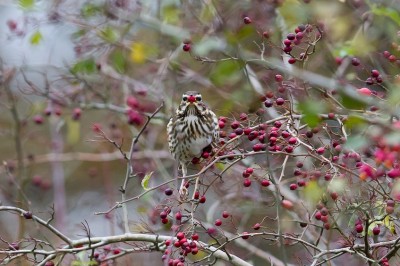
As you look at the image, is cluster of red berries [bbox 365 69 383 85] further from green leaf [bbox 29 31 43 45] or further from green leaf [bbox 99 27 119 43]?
green leaf [bbox 29 31 43 45]

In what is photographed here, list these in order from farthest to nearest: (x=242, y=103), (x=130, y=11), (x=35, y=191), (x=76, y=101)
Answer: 1. (x=35, y=191)
2. (x=76, y=101)
3. (x=130, y=11)
4. (x=242, y=103)

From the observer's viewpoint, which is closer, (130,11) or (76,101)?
(130,11)

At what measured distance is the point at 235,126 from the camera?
448cm

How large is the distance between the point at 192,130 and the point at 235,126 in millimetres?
1685

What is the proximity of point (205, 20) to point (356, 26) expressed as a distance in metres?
1.48

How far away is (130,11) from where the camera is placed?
22.7 feet

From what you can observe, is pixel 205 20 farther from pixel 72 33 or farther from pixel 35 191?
pixel 35 191

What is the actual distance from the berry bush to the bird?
15 centimetres

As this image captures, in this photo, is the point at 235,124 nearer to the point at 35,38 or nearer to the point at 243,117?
the point at 243,117

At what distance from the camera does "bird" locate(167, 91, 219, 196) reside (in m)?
6.07

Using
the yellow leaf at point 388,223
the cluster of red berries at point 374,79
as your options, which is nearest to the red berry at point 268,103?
the cluster of red berries at point 374,79

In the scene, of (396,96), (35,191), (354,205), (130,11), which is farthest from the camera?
(35,191)

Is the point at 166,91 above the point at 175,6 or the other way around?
the other way around

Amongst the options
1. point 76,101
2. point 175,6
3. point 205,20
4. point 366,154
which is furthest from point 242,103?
point 76,101
